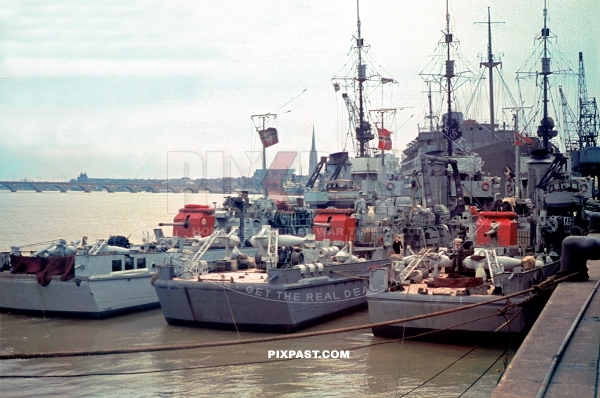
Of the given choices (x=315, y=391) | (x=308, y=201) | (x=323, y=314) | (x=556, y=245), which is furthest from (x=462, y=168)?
(x=315, y=391)

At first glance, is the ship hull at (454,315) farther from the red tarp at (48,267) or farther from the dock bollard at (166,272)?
the red tarp at (48,267)

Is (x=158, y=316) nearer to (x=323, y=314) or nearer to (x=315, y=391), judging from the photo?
(x=323, y=314)

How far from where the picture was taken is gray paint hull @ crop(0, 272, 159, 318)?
24.0 m

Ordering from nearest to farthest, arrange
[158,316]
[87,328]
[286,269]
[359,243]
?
[286,269] < [87,328] < [158,316] < [359,243]

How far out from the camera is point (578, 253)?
12.5 meters

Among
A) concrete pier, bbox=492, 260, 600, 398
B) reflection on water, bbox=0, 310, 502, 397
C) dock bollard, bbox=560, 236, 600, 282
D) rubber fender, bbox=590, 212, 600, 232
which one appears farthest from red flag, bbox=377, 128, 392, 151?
concrete pier, bbox=492, 260, 600, 398

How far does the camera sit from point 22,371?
1775cm

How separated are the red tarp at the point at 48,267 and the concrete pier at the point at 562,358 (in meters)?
18.0

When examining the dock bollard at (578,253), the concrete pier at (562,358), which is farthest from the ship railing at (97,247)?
the concrete pier at (562,358)

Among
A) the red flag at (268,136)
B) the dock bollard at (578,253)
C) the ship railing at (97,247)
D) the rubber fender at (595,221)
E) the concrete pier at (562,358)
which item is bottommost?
the concrete pier at (562,358)

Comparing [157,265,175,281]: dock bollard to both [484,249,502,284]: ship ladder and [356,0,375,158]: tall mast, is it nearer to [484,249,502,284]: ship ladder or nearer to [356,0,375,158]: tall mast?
[484,249,502,284]: ship ladder

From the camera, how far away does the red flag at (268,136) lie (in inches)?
1411

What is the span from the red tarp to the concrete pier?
17969 millimetres

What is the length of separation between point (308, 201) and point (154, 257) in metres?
13.4
